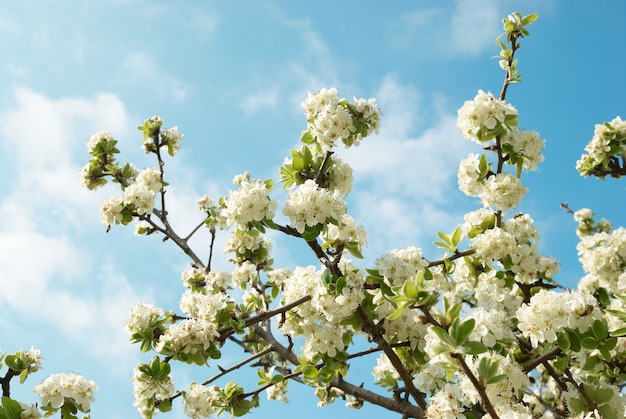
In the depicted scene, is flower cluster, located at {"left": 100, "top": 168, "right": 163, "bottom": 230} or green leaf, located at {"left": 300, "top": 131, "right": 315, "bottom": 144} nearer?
green leaf, located at {"left": 300, "top": 131, "right": 315, "bottom": 144}

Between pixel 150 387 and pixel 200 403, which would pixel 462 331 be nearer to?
pixel 150 387

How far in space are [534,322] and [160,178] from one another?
15.4ft

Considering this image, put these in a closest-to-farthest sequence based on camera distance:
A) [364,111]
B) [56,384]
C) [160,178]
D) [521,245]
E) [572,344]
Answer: [572,344]
[56,384]
[364,111]
[521,245]
[160,178]

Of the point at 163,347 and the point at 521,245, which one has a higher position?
the point at 521,245

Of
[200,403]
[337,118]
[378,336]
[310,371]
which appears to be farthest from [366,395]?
[337,118]

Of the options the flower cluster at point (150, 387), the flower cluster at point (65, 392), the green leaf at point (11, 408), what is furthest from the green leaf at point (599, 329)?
the green leaf at point (11, 408)

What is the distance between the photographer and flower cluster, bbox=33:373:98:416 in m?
3.66

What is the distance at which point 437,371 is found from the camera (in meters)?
3.90

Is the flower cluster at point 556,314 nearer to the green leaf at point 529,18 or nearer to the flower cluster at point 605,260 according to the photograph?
the green leaf at point 529,18

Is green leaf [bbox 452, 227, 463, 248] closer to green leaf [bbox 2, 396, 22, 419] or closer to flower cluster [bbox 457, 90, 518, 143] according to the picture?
flower cluster [bbox 457, 90, 518, 143]

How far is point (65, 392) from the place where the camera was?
3.69 meters

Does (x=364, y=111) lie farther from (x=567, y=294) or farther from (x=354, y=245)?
(x=567, y=294)

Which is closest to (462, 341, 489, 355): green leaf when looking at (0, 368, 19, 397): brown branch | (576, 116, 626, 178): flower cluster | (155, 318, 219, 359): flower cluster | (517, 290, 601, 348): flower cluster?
(517, 290, 601, 348): flower cluster

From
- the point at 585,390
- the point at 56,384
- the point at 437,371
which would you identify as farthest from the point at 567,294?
the point at 56,384
